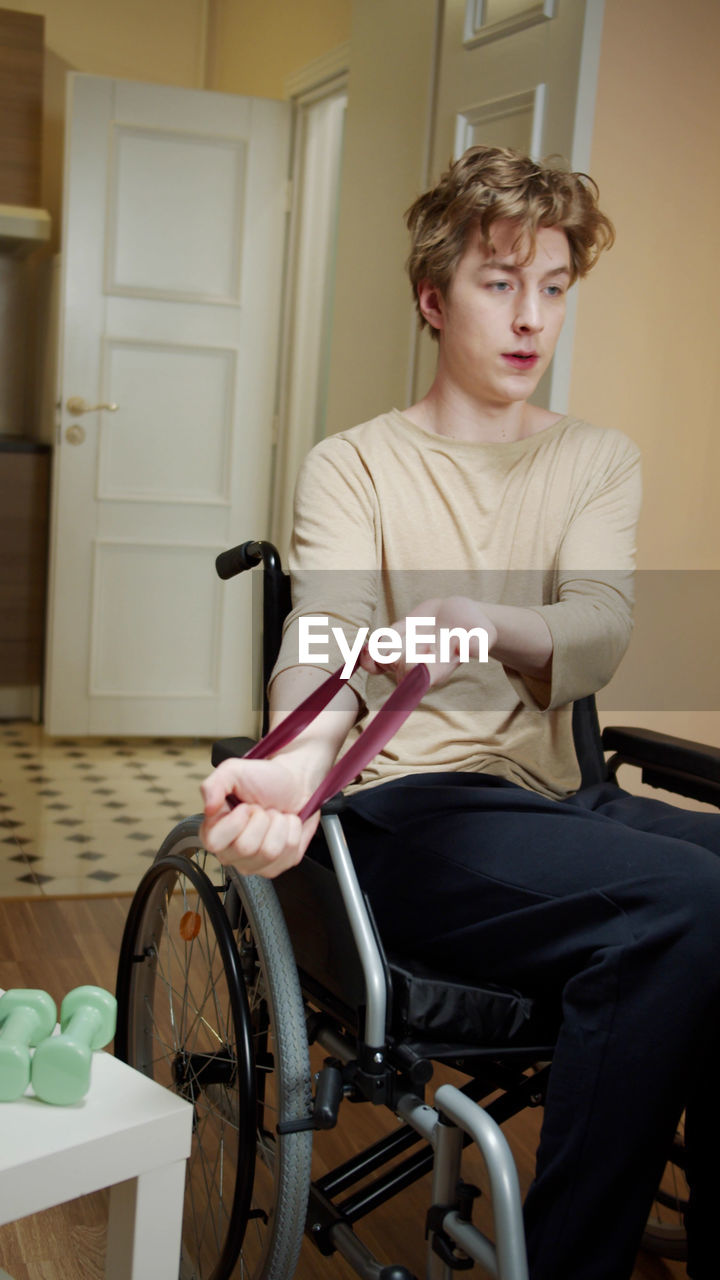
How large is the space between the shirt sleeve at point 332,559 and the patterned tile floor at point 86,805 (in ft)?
5.50

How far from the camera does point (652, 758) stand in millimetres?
1504

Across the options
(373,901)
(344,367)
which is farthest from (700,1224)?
(344,367)

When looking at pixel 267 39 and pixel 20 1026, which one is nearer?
pixel 20 1026

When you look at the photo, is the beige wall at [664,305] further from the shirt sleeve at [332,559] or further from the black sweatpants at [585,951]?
the black sweatpants at [585,951]

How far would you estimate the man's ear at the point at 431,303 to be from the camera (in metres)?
1.42

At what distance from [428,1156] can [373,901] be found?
0.88 ft

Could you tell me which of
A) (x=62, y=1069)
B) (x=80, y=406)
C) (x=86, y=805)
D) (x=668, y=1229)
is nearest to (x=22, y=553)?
(x=80, y=406)

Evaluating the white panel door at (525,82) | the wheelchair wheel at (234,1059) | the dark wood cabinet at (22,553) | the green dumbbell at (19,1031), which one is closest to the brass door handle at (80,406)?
the dark wood cabinet at (22,553)

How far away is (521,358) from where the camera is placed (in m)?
1.39

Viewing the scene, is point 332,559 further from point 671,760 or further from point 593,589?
point 671,760

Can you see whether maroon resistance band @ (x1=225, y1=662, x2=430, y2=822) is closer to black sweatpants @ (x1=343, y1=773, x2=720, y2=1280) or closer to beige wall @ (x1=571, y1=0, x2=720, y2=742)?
black sweatpants @ (x1=343, y1=773, x2=720, y2=1280)

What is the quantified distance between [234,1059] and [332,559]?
552 mm

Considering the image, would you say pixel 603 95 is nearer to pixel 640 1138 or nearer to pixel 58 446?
pixel 640 1138

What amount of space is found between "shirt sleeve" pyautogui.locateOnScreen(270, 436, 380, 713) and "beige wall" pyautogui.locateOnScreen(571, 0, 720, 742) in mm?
916
